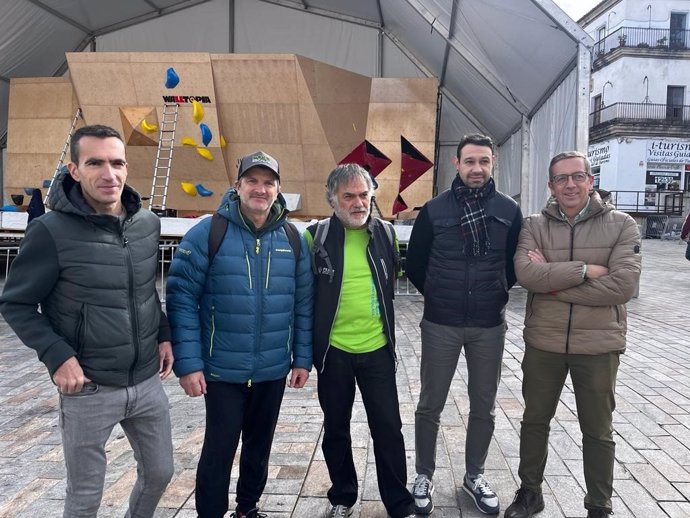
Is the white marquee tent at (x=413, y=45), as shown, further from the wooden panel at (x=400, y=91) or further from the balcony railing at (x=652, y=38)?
the balcony railing at (x=652, y=38)

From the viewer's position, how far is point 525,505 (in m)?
2.86

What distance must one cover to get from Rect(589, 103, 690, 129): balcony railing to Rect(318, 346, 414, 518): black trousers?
103 ft

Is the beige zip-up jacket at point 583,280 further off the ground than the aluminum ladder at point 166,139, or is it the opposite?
the aluminum ladder at point 166,139

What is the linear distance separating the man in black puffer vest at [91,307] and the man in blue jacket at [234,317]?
0.66ft

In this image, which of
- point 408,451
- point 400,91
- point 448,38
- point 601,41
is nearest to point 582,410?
point 408,451

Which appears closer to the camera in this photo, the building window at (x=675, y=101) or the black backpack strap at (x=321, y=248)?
the black backpack strap at (x=321, y=248)

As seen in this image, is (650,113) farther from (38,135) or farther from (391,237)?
(391,237)

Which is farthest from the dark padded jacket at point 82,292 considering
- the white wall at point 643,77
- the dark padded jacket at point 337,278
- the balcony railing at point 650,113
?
the white wall at point 643,77

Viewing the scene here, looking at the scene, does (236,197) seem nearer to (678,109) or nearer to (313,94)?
(313,94)

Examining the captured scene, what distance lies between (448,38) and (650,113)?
995 inches

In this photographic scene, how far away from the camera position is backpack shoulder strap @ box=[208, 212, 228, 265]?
2.52 metres

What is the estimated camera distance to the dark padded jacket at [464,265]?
2.95m

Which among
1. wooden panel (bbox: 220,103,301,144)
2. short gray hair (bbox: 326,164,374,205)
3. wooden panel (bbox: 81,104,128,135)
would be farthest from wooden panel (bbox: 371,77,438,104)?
short gray hair (bbox: 326,164,374,205)

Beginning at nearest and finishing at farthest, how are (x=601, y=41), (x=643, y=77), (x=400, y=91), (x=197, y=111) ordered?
(x=197, y=111)
(x=400, y=91)
(x=643, y=77)
(x=601, y=41)
